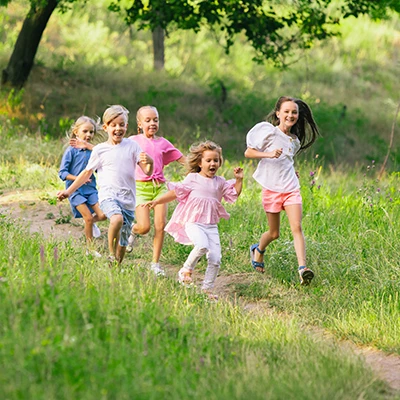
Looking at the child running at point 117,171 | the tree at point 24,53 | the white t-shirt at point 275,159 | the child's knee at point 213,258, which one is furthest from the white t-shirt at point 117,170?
the tree at point 24,53

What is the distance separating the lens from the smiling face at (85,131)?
Result: 8.77 metres

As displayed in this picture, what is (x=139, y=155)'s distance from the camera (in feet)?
24.6

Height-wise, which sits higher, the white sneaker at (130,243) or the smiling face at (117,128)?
the smiling face at (117,128)

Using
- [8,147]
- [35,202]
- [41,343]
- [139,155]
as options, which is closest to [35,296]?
[41,343]

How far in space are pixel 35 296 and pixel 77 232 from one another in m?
4.70

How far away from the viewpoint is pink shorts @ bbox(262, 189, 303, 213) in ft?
25.0

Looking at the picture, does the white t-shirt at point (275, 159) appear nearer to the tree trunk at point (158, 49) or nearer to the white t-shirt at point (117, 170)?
the white t-shirt at point (117, 170)

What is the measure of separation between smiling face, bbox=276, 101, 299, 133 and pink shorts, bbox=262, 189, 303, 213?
0.64 metres

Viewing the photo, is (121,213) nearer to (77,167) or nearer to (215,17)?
(77,167)

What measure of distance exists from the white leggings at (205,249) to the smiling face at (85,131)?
223 cm

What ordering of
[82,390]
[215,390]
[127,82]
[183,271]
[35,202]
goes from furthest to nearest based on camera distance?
[127,82], [35,202], [183,271], [215,390], [82,390]

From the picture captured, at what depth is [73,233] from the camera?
940 centimetres

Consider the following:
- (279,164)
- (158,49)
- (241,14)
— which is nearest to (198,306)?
(279,164)

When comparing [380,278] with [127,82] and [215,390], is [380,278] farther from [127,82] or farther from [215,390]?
[127,82]
